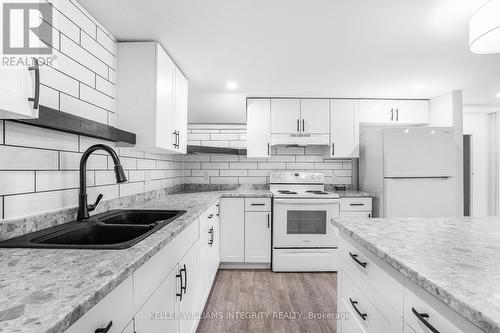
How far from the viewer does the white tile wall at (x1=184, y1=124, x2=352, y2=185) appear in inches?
147

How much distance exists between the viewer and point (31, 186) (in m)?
1.17

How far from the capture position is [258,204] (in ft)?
10.1

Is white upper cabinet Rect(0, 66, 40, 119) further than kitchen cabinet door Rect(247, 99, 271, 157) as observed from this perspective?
No

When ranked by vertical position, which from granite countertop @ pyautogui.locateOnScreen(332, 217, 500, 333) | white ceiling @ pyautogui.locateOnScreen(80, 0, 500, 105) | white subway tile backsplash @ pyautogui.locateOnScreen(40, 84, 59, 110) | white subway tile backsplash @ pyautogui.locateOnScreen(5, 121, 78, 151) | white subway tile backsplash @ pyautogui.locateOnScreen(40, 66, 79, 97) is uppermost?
white ceiling @ pyautogui.locateOnScreen(80, 0, 500, 105)

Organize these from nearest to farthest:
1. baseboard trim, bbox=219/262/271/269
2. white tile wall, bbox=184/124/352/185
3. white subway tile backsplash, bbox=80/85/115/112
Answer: white subway tile backsplash, bbox=80/85/115/112, baseboard trim, bbox=219/262/271/269, white tile wall, bbox=184/124/352/185

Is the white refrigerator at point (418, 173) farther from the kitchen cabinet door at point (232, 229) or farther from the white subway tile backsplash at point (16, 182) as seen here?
the white subway tile backsplash at point (16, 182)

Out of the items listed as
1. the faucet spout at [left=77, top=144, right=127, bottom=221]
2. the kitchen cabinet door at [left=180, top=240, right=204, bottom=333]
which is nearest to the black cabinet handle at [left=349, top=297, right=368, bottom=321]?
the kitchen cabinet door at [left=180, top=240, right=204, bottom=333]

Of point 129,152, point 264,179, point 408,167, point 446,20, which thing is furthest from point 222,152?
point 446,20

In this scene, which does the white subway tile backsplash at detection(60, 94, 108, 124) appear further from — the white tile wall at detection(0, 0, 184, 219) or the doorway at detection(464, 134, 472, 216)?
the doorway at detection(464, 134, 472, 216)

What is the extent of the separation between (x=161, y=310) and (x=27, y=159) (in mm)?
923

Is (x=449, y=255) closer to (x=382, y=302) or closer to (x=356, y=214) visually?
(x=382, y=302)

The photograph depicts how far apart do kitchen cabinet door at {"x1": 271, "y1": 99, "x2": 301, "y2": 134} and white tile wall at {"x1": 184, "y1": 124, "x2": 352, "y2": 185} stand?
0.39 m

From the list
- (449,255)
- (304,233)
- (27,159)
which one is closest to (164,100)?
(27,159)

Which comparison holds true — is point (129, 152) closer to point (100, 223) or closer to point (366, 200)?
point (100, 223)
